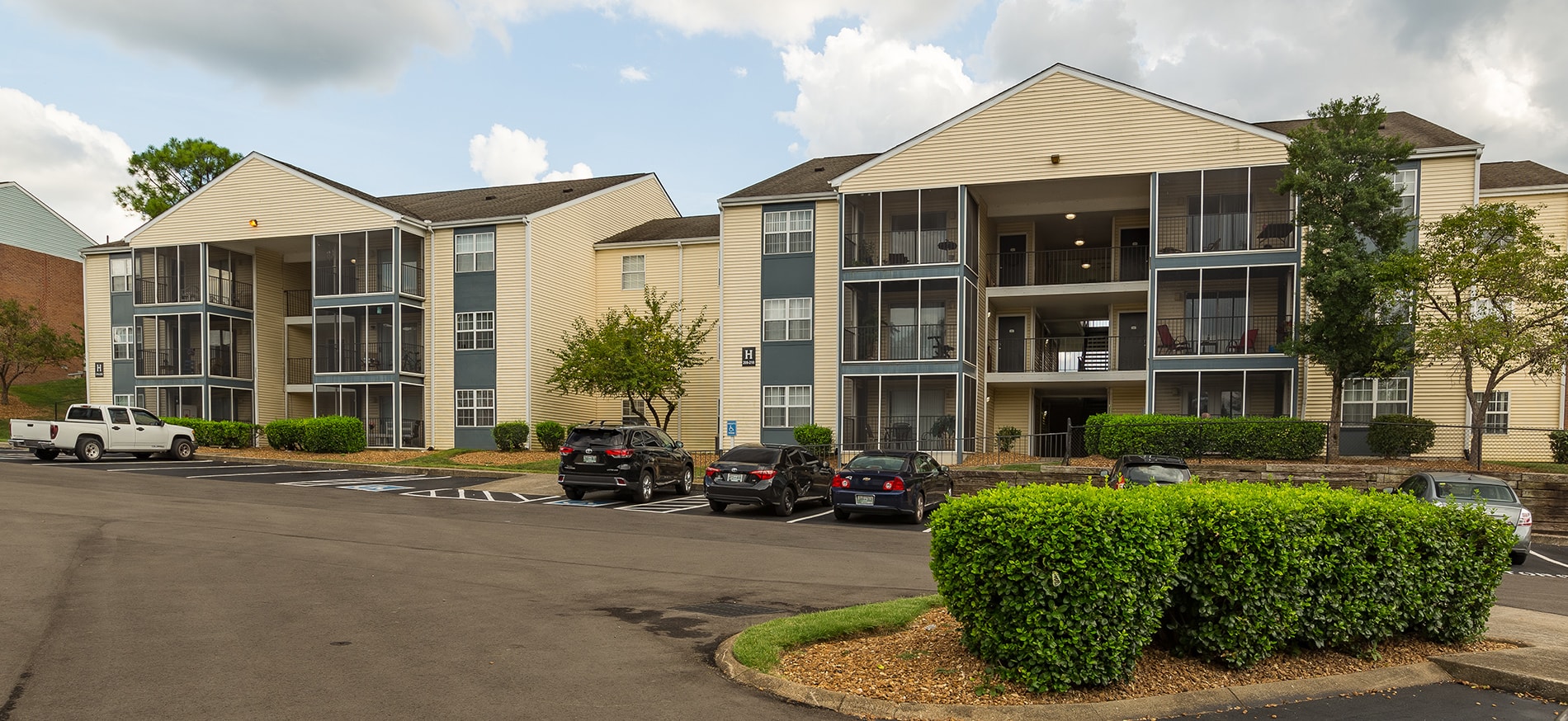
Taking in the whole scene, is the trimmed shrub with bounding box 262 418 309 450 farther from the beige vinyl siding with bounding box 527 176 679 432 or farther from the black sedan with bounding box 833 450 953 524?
the black sedan with bounding box 833 450 953 524

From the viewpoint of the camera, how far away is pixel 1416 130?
27.9 metres

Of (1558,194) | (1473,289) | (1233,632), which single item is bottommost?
(1233,632)

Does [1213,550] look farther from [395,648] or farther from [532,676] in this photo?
[395,648]

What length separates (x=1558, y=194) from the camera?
2691 cm

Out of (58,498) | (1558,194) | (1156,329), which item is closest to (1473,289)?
(1558,194)

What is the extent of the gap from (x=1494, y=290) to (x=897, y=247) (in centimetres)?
1511

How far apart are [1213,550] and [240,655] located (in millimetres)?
7161

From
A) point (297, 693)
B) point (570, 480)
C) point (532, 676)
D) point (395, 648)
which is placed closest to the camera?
point (297, 693)

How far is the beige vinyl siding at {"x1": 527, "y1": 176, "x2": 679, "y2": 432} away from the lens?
3291 cm

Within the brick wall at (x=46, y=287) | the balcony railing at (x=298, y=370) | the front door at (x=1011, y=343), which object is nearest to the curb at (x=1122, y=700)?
the front door at (x=1011, y=343)

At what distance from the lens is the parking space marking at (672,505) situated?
19625 millimetres

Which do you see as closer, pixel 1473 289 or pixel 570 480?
pixel 570 480

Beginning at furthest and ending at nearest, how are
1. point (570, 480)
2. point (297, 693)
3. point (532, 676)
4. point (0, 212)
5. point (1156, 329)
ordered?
point (0, 212)
point (1156, 329)
point (570, 480)
point (532, 676)
point (297, 693)

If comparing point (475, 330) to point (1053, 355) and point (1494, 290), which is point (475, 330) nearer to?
point (1053, 355)
